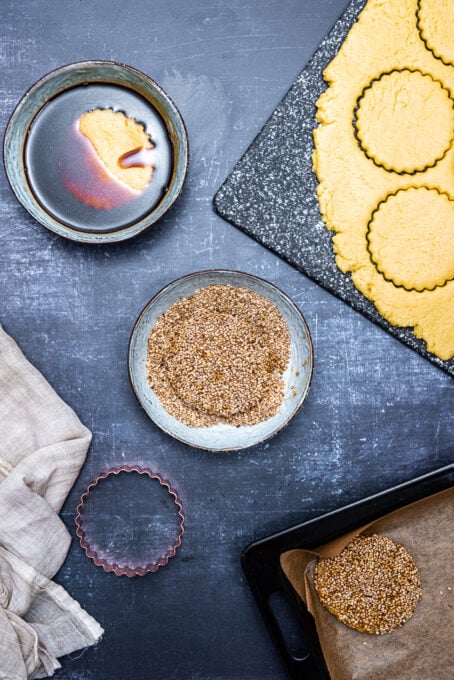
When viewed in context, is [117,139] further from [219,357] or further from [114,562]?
[114,562]

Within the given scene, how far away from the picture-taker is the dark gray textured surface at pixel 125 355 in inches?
58.1

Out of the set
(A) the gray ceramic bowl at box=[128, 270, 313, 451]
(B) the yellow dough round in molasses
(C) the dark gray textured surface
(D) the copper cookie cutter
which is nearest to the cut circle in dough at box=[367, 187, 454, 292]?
(C) the dark gray textured surface

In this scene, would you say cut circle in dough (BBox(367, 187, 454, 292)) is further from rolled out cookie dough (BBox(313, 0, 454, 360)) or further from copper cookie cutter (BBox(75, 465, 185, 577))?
copper cookie cutter (BBox(75, 465, 185, 577))

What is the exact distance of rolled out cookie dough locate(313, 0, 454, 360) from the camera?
4.72ft

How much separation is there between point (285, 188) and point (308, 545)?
0.83 metres

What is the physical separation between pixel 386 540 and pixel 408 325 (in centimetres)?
50

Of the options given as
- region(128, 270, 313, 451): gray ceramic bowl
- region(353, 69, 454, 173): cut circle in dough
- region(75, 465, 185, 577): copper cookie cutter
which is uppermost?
region(353, 69, 454, 173): cut circle in dough

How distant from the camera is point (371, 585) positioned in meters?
1.41

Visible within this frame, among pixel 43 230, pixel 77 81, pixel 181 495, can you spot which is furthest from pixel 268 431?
pixel 77 81

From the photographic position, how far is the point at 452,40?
1433mm

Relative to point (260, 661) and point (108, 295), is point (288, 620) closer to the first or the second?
point (260, 661)

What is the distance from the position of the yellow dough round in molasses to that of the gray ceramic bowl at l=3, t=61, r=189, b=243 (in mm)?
65

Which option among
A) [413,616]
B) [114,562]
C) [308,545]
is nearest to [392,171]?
[308,545]

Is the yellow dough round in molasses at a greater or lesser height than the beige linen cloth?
greater
